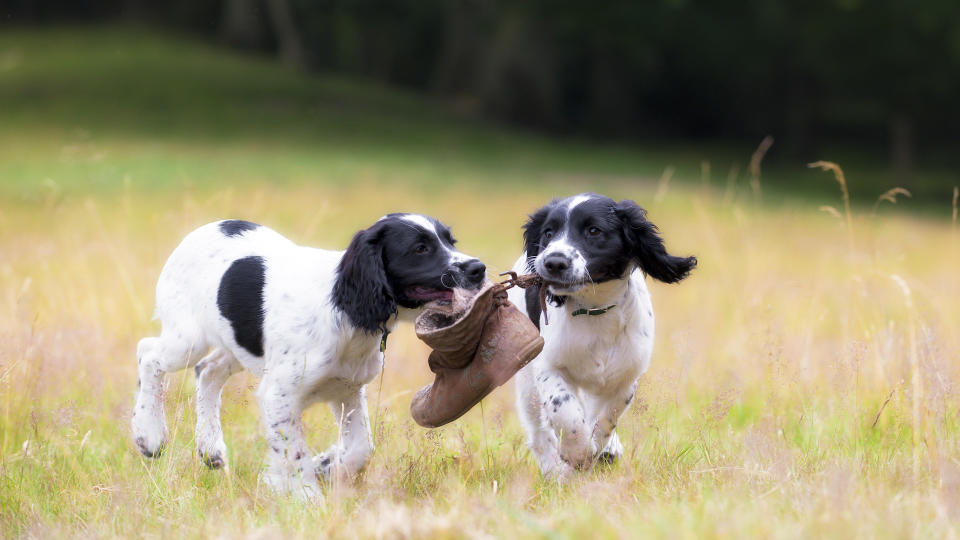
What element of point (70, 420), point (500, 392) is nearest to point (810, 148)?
point (500, 392)

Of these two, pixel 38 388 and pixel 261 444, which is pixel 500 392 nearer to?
pixel 261 444

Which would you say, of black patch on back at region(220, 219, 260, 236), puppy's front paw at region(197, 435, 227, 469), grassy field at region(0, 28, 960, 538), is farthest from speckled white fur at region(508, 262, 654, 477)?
black patch on back at region(220, 219, 260, 236)

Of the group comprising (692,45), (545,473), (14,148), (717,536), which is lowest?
(14,148)

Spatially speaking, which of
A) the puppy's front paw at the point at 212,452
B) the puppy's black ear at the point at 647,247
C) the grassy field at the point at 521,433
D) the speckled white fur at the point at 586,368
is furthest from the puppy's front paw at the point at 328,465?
the puppy's black ear at the point at 647,247

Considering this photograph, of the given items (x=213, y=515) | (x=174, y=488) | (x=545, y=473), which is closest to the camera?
(x=213, y=515)

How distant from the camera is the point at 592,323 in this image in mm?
4605

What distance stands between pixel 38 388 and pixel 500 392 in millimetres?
2756

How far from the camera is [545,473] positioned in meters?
4.55

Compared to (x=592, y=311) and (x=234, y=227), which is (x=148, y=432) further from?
(x=592, y=311)

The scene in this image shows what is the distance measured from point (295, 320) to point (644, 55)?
32631mm

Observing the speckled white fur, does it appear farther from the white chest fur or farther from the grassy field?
the grassy field

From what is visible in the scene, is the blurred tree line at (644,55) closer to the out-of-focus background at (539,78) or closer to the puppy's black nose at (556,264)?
the out-of-focus background at (539,78)

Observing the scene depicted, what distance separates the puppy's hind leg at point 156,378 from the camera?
15.5 feet

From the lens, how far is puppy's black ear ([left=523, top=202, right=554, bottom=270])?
4.75 metres
